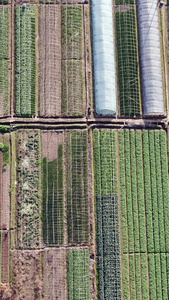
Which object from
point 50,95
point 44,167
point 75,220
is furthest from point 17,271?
point 50,95

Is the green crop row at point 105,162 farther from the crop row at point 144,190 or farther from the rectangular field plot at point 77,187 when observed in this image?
the rectangular field plot at point 77,187

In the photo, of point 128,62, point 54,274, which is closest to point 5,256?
point 54,274

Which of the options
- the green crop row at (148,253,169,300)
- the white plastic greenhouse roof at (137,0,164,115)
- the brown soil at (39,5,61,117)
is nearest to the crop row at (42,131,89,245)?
the brown soil at (39,5,61,117)

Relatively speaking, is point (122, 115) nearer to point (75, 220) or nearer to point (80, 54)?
point (80, 54)

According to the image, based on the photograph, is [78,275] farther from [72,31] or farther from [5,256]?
[72,31]

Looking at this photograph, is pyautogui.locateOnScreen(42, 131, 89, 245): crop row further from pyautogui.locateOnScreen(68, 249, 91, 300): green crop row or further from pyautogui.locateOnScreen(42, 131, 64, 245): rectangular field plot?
pyautogui.locateOnScreen(68, 249, 91, 300): green crop row

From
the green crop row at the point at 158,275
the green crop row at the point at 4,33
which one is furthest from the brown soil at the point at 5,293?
the green crop row at the point at 4,33

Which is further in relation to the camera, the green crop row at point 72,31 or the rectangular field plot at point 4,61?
the green crop row at point 72,31
